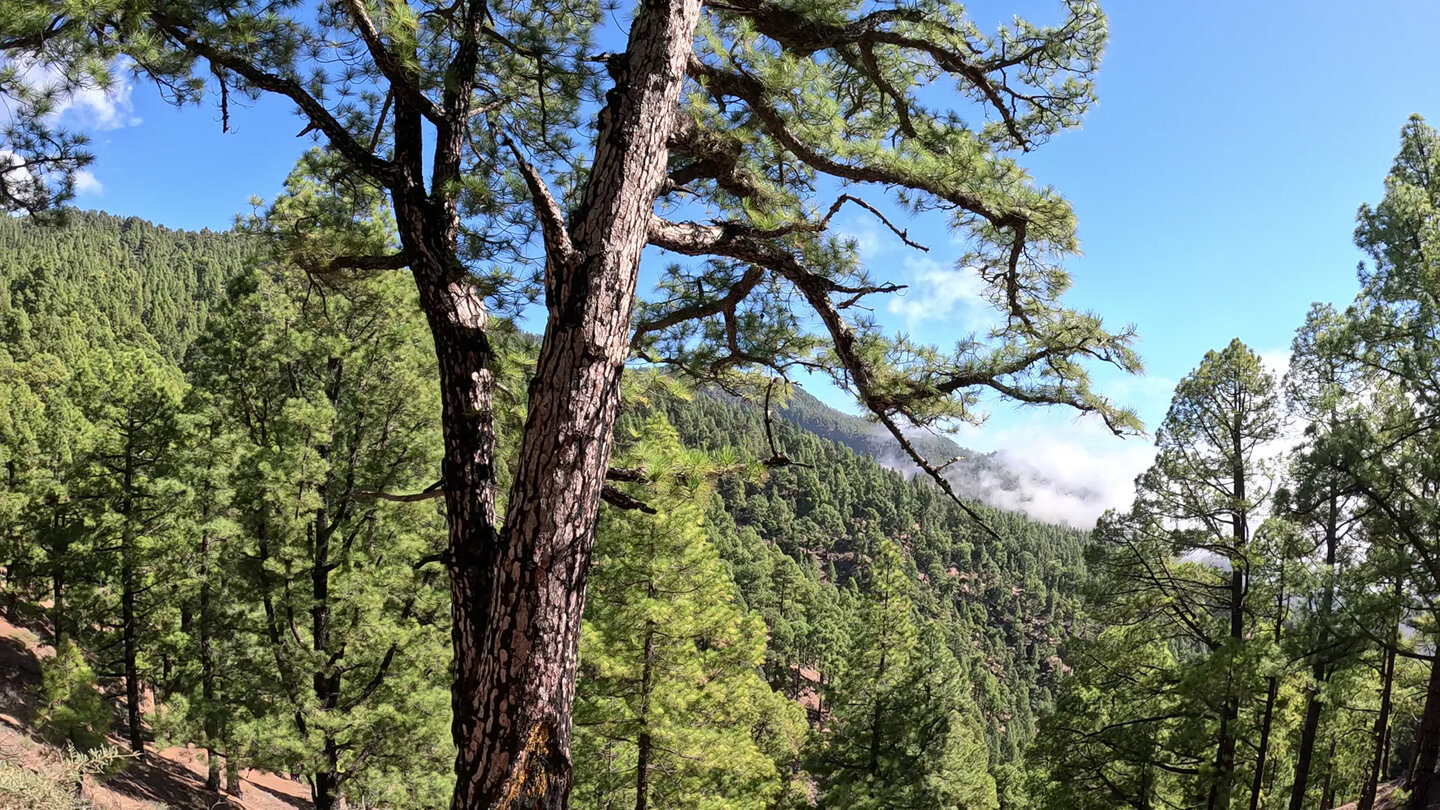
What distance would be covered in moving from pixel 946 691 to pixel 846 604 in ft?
157

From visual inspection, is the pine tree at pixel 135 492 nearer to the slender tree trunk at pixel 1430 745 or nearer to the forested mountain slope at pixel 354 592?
the forested mountain slope at pixel 354 592

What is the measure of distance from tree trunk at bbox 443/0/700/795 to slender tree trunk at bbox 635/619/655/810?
336 inches

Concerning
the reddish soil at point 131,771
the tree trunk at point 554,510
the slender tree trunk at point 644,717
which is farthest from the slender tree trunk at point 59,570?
the tree trunk at point 554,510

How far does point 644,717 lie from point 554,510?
30.8ft

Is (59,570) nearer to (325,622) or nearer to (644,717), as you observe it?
(325,622)

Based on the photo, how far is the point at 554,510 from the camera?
2.62 meters

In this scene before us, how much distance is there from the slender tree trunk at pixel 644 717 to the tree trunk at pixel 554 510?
8.54 meters

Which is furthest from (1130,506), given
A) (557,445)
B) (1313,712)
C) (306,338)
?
(306,338)

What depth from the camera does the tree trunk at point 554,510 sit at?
8.37 feet

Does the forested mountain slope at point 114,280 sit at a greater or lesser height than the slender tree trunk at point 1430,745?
greater

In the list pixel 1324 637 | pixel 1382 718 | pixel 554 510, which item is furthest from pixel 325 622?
pixel 1382 718

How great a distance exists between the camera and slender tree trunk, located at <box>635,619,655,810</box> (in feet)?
35.8

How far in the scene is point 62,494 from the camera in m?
19.4

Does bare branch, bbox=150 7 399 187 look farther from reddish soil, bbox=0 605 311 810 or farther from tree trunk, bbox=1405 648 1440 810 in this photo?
tree trunk, bbox=1405 648 1440 810
